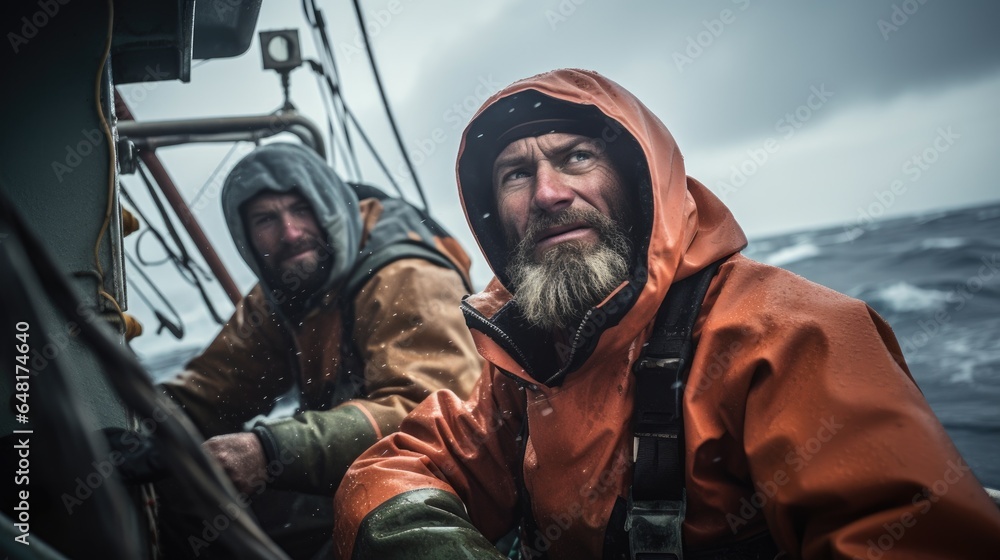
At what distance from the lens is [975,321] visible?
11.4 m

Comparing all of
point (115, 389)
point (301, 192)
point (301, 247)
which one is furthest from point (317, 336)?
point (115, 389)

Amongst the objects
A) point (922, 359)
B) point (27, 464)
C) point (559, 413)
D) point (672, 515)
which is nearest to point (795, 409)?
point (672, 515)

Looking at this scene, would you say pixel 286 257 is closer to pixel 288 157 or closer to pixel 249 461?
Result: pixel 288 157

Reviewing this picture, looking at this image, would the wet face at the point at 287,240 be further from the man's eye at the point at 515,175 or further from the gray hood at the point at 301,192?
the man's eye at the point at 515,175

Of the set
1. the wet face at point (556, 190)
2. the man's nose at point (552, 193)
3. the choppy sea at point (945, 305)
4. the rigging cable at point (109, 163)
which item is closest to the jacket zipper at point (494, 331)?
the wet face at point (556, 190)

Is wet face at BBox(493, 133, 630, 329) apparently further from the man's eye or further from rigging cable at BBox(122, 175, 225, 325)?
rigging cable at BBox(122, 175, 225, 325)

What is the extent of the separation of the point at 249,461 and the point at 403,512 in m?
0.93

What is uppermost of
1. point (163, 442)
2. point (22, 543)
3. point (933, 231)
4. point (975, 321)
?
point (163, 442)

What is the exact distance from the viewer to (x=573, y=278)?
1929 millimetres

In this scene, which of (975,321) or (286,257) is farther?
(975,321)

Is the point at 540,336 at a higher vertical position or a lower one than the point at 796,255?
higher

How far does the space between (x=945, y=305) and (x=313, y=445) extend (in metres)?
13.2

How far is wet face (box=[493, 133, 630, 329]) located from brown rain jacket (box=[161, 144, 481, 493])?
78 centimetres

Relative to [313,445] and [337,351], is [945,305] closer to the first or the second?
[337,351]
